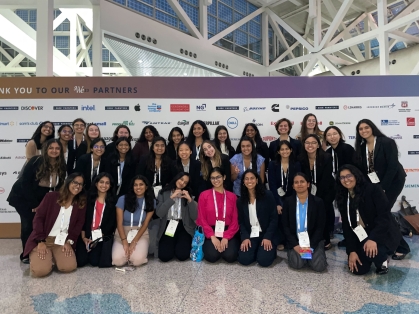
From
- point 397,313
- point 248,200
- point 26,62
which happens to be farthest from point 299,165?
point 26,62

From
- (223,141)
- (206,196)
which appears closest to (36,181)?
(206,196)

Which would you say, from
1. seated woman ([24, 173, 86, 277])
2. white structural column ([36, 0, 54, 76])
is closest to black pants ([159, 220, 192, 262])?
seated woman ([24, 173, 86, 277])

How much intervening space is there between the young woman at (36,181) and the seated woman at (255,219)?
7.77 ft

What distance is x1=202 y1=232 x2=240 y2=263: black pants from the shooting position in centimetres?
348

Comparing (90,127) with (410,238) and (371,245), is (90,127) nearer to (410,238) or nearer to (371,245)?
(371,245)

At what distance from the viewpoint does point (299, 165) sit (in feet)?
12.8

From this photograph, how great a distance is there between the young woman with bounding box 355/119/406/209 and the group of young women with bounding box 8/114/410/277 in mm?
13

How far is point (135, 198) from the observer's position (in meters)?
3.58

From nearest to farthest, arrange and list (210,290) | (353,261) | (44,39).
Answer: (210,290), (353,261), (44,39)

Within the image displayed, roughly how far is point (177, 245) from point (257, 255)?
1013mm

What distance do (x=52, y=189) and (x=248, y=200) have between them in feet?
8.34

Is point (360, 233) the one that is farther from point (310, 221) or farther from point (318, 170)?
point (318, 170)

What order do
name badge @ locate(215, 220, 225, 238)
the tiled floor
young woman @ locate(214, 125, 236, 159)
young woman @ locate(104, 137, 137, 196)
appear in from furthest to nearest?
young woman @ locate(214, 125, 236, 159)
young woman @ locate(104, 137, 137, 196)
name badge @ locate(215, 220, 225, 238)
the tiled floor

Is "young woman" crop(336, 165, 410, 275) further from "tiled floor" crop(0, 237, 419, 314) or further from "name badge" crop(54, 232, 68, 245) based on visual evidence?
"name badge" crop(54, 232, 68, 245)
